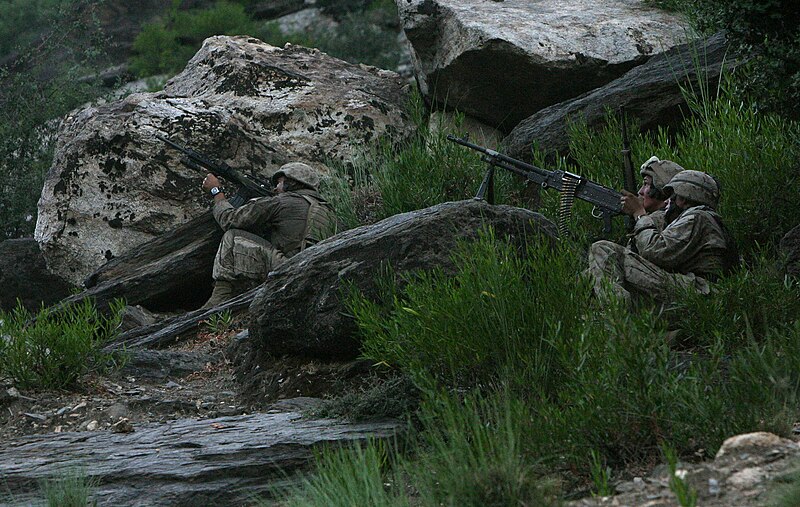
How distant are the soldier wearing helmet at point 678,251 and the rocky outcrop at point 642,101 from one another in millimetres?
2781

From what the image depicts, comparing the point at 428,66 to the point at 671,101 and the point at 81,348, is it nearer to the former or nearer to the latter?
the point at 671,101

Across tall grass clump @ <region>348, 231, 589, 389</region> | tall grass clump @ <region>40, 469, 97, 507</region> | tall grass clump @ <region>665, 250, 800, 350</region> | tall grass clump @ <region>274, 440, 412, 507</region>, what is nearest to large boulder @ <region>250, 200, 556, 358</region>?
tall grass clump @ <region>665, 250, 800, 350</region>

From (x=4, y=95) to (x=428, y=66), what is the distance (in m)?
7.95

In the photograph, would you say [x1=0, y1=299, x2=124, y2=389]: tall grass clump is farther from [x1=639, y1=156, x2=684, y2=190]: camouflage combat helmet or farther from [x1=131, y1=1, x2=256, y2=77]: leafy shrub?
[x1=131, y1=1, x2=256, y2=77]: leafy shrub

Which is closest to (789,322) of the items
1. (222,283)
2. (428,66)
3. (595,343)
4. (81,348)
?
(595,343)

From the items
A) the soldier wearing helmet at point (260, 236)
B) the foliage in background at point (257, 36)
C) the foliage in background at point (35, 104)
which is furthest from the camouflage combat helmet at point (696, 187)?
the foliage in background at point (257, 36)

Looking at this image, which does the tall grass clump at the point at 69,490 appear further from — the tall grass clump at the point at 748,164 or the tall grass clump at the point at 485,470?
the tall grass clump at the point at 748,164

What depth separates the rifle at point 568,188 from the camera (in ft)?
25.6

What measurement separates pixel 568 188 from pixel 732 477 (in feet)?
16.3

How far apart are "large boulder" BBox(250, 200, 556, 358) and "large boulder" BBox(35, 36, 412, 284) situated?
477 cm

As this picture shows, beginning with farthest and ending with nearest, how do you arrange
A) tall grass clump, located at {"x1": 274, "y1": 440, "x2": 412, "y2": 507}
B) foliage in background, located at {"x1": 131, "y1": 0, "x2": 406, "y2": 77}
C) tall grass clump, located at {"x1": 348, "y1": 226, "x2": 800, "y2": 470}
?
foliage in background, located at {"x1": 131, "y1": 0, "x2": 406, "y2": 77} → tall grass clump, located at {"x1": 348, "y1": 226, "x2": 800, "y2": 470} → tall grass clump, located at {"x1": 274, "y1": 440, "x2": 412, "y2": 507}

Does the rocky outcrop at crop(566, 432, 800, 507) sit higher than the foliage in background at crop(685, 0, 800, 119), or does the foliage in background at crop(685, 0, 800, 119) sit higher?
the foliage in background at crop(685, 0, 800, 119)

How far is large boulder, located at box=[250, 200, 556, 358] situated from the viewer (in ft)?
20.7

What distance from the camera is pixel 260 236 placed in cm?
1034
